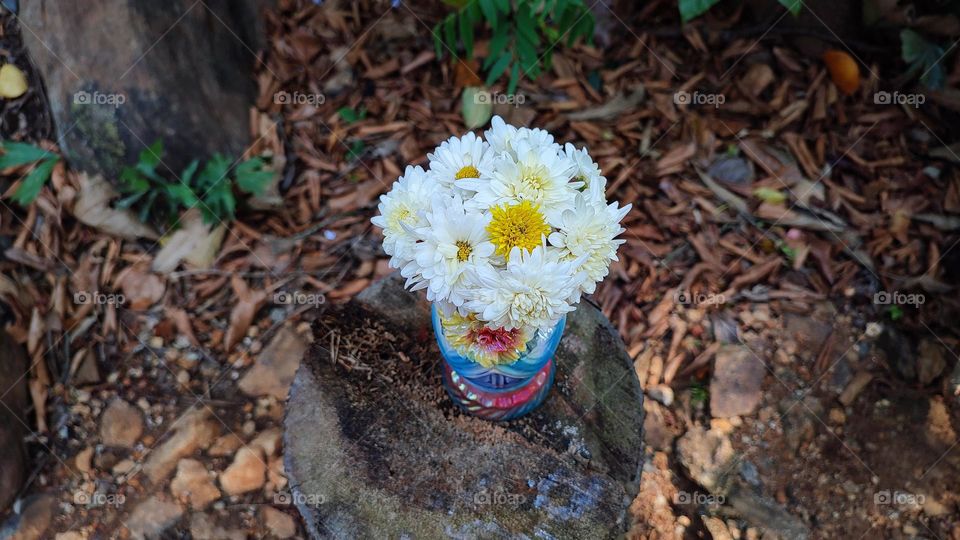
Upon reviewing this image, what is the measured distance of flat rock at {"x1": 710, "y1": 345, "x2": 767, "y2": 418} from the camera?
8.55ft

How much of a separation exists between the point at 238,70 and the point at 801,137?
2.53 metres

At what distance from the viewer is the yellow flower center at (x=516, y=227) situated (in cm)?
134

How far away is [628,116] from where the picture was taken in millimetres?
3131

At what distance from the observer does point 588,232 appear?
1363mm

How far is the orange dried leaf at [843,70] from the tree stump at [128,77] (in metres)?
2.73

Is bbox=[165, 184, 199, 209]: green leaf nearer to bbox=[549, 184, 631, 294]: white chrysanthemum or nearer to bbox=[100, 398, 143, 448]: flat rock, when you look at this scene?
bbox=[100, 398, 143, 448]: flat rock

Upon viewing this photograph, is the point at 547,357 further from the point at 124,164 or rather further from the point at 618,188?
the point at 124,164

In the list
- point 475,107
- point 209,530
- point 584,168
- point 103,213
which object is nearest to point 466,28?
point 475,107

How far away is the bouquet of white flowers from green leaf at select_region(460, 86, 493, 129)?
1657 mm

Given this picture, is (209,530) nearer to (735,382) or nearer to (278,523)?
(278,523)

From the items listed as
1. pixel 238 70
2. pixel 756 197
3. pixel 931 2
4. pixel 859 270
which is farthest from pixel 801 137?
pixel 238 70

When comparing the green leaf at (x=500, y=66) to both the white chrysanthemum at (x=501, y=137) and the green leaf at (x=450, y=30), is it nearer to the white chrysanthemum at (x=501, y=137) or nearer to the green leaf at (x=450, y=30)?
the green leaf at (x=450, y=30)

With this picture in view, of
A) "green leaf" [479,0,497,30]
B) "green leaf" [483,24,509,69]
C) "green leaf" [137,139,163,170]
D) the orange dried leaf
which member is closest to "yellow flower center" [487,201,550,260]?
"green leaf" [479,0,497,30]

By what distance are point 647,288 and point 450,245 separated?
1654 millimetres
